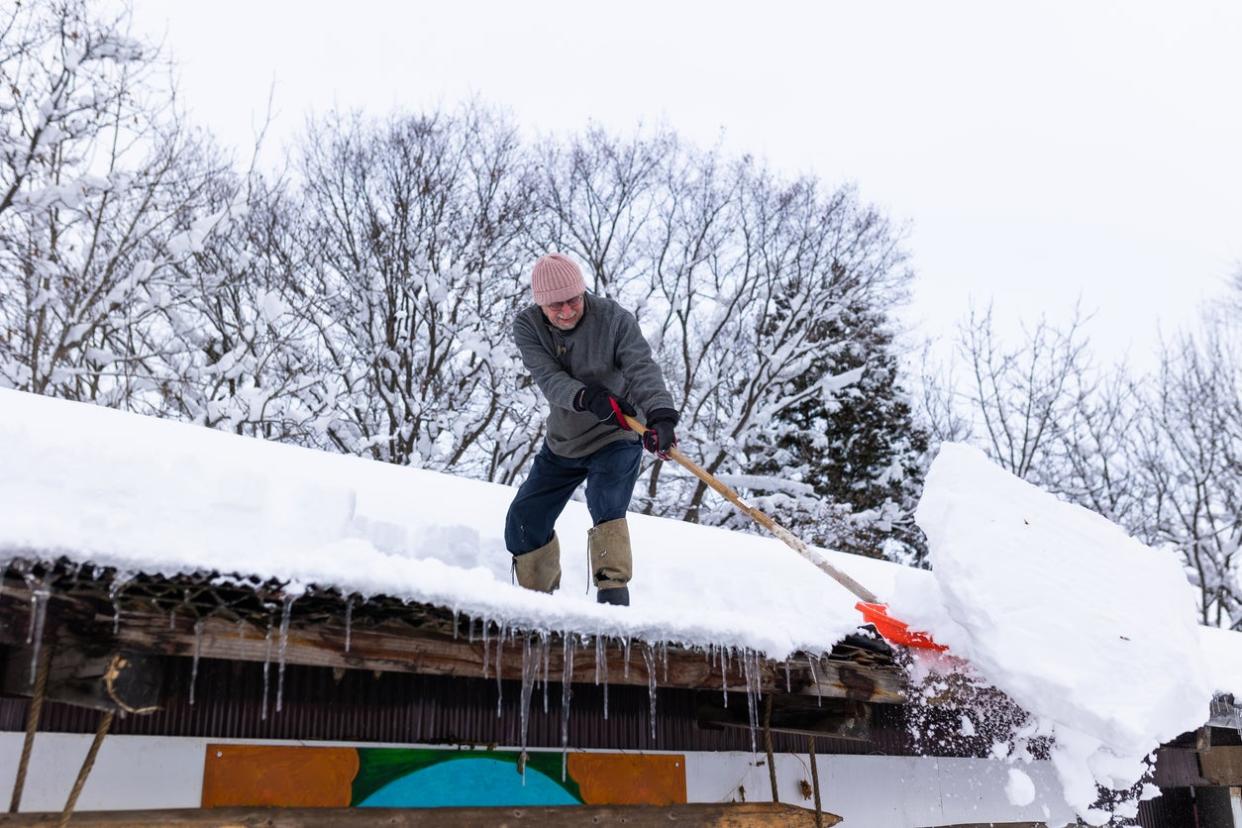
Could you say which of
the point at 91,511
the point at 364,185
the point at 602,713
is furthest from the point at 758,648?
the point at 364,185

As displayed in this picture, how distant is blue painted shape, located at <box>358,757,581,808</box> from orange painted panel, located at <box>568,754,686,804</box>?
106 mm

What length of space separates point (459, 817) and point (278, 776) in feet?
2.04

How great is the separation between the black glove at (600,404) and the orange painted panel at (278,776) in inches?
58.3

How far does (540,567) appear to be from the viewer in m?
3.92

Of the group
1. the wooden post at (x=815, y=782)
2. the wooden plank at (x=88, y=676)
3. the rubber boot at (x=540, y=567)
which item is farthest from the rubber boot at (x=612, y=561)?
the wooden plank at (x=88, y=676)

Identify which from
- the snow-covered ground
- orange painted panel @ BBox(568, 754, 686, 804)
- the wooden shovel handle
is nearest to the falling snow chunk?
the snow-covered ground

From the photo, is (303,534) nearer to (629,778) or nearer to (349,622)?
(349,622)

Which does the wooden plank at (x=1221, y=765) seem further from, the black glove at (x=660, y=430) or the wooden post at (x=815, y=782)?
the black glove at (x=660, y=430)

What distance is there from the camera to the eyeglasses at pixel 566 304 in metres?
3.80

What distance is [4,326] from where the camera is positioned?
10828 mm

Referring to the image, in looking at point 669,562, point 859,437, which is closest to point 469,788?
point 669,562

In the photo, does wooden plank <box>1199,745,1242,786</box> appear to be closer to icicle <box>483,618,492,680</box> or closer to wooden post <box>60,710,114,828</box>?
icicle <box>483,618,492,680</box>

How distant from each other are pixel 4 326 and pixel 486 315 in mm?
6296

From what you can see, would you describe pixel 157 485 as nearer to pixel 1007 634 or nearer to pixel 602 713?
pixel 602 713
